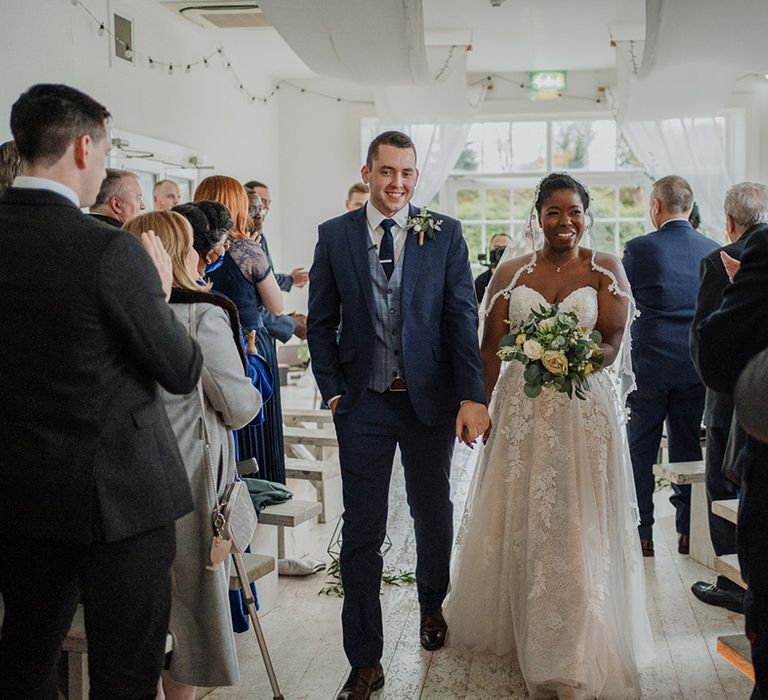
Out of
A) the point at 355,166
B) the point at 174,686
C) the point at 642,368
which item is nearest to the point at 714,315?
the point at 174,686

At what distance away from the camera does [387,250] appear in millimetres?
3283

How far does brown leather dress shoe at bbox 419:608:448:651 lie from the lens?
141 inches

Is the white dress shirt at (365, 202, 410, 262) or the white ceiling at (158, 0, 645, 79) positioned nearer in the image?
the white dress shirt at (365, 202, 410, 262)

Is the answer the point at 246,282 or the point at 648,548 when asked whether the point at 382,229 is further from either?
the point at 648,548

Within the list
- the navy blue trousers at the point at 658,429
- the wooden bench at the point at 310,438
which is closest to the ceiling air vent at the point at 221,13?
the wooden bench at the point at 310,438

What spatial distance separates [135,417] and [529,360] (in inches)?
65.0

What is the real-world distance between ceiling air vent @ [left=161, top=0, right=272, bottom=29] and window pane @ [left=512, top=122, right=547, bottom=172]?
4047 millimetres

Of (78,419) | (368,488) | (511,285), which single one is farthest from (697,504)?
(78,419)

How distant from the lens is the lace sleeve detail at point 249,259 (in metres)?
4.05

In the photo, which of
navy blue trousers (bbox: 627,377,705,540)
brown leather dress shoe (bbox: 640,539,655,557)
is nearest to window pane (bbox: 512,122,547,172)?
navy blue trousers (bbox: 627,377,705,540)

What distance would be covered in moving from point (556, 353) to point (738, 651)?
105 centimetres

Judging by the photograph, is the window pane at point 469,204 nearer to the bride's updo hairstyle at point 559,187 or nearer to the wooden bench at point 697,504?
the wooden bench at point 697,504

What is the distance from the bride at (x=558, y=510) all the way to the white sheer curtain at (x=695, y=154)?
735 cm

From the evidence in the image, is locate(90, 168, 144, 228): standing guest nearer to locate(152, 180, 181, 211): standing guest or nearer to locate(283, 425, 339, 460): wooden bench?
locate(283, 425, 339, 460): wooden bench
